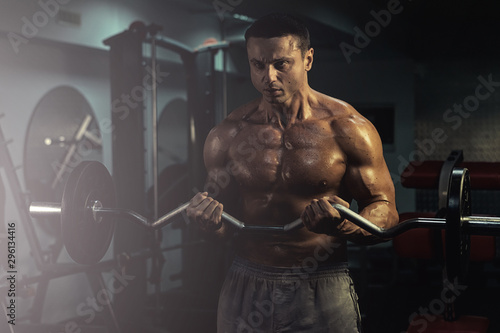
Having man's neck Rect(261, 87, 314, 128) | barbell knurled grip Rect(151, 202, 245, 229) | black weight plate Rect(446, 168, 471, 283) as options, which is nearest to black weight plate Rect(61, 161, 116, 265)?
barbell knurled grip Rect(151, 202, 245, 229)

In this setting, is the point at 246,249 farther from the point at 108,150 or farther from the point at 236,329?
the point at 108,150

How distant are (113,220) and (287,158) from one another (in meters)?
0.65

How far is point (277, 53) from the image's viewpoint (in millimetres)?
1632

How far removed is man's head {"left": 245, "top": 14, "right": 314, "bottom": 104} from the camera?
163 cm

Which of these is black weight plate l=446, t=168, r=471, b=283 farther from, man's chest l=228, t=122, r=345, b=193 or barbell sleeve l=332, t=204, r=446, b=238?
man's chest l=228, t=122, r=345, b=193

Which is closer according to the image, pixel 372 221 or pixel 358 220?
pixel 358 220

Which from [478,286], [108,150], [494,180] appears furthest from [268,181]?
[478,286]

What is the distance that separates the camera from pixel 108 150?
4590mm

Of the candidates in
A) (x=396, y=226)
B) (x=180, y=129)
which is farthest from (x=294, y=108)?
(x=180, y=129)

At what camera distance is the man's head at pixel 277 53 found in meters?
1.63

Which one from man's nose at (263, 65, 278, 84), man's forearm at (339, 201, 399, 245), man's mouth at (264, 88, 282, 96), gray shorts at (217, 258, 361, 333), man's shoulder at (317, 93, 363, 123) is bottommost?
gray shorts at (217, 258, 361, 333)

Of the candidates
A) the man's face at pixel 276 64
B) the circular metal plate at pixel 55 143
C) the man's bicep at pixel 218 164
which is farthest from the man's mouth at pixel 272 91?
the circular metal plate at pixel 55 143

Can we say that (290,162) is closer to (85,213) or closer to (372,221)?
(372,221)

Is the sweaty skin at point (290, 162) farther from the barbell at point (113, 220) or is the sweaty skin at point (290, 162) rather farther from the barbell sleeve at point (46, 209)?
the barbell sleeve at point (46, 209)
